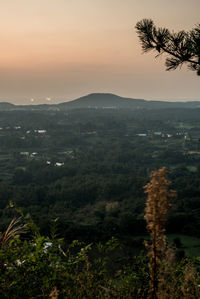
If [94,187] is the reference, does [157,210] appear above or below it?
above

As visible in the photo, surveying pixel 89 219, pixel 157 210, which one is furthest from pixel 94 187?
pixel 157 210

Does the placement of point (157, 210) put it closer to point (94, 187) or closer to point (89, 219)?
point (89, 219)

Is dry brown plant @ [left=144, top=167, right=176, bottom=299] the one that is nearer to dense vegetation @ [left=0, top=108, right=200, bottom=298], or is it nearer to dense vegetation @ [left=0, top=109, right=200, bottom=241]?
dense vegetation @ [left=0, top=108, right=200, bottom=298]

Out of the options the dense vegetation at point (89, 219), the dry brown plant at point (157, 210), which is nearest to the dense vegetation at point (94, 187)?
the dense vegetation at point (89, 219)

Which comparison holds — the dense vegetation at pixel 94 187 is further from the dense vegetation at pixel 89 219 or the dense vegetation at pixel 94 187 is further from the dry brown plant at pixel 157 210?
the dry brown plant at pixel 157 210

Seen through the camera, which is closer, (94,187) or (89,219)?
(89,219)

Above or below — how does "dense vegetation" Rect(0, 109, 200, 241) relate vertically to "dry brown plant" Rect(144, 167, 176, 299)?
below

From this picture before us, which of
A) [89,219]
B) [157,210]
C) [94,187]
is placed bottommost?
[89,219]

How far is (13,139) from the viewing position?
189625 millimetres

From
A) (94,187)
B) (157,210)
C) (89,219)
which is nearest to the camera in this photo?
(157,210)

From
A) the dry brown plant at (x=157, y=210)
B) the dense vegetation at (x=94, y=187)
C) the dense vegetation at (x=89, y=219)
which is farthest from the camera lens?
the dense vegetation at (x=94, y=187)

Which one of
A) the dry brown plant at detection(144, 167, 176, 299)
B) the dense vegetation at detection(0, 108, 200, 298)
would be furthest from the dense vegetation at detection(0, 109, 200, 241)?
the dry brown plant at detection(144, 167, 176, 299)

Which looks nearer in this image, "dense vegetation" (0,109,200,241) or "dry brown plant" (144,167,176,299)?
"dry brown plant" (144,167,176,299)

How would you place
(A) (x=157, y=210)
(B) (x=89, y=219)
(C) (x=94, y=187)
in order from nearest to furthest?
(A) (x=157, y=210) < (B) (x=89, y=219) < (C) (x=94, y=187)
